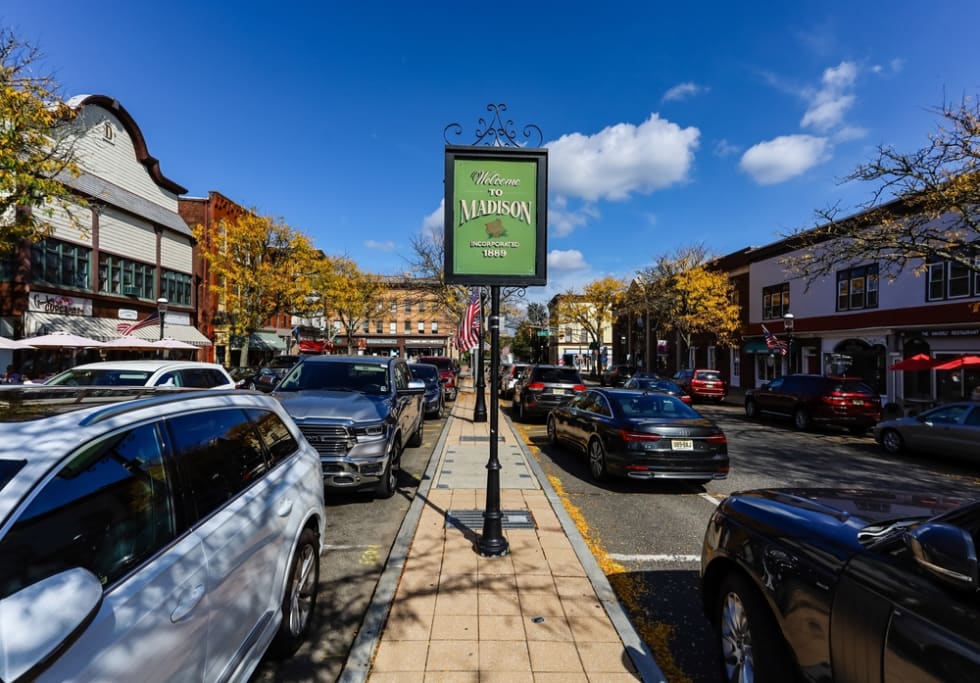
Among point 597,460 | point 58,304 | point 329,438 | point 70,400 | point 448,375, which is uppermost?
point 58,304

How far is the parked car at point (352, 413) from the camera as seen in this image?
639 cm

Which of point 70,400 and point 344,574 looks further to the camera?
point 344,574

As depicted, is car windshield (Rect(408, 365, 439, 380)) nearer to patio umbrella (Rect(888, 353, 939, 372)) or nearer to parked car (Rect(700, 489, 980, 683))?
parked car (Rect(700, 489, 980, 683))

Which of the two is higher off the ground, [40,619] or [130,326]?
[130,326]

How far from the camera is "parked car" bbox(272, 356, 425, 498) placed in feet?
21.0

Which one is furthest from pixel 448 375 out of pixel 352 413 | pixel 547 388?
pixel 352 413

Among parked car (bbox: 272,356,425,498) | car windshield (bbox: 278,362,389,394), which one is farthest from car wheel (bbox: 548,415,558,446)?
car windshield (bbox: 278,362,389,394)

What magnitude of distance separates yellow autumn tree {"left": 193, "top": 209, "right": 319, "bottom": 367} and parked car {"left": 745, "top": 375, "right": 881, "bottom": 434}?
85.5ft

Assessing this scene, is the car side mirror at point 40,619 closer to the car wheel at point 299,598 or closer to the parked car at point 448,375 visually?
the car wheel at point 299,598

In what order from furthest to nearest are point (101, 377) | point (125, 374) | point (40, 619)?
point (125, 374) → point (101, 377) → point (40, 619)

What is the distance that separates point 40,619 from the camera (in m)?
1.41

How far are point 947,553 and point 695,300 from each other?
34768 mm

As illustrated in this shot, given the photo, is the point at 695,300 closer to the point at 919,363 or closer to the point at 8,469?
the point at 919,363

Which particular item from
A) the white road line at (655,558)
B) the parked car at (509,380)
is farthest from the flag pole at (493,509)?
the parked car at (509,380)
